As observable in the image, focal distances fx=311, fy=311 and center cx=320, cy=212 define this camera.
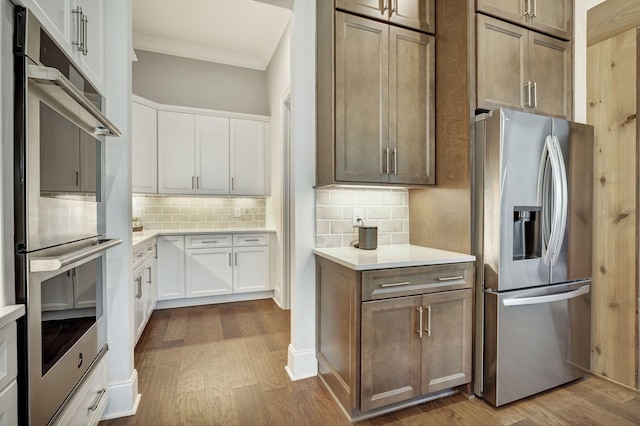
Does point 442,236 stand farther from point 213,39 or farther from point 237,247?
point 213,39

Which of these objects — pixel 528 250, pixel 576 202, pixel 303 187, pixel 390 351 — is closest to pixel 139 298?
pixel 303 187

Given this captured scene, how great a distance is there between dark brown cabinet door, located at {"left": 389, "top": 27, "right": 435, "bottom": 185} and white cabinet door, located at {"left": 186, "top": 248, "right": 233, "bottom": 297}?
251 centimetres

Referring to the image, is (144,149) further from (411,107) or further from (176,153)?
(411,107)

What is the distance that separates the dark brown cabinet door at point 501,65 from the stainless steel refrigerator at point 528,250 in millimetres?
243

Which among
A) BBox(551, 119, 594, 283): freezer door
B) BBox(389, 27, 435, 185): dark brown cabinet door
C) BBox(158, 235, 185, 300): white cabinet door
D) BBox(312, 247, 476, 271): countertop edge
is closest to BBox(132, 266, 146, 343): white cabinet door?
BBox(158, 235, 185, 300): white cabinet door

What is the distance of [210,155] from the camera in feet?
12.8

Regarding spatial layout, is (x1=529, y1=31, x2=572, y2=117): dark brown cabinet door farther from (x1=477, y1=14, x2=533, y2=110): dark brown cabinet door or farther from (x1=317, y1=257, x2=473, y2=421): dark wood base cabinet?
(x1=317, y1=257, x2=473, y2=421): dark wood base cabinet

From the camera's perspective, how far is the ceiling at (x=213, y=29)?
3.32 metres

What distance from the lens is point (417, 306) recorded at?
1772 mm

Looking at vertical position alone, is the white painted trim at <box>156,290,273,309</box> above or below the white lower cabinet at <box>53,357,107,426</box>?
below

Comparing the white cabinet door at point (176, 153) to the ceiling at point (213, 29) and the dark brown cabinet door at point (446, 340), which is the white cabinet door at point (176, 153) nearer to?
the ceiling at point (213, 29)

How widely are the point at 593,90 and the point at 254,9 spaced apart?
125 inches

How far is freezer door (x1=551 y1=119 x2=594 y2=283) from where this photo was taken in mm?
2018

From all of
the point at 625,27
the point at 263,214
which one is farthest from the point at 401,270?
the point at 263,214
